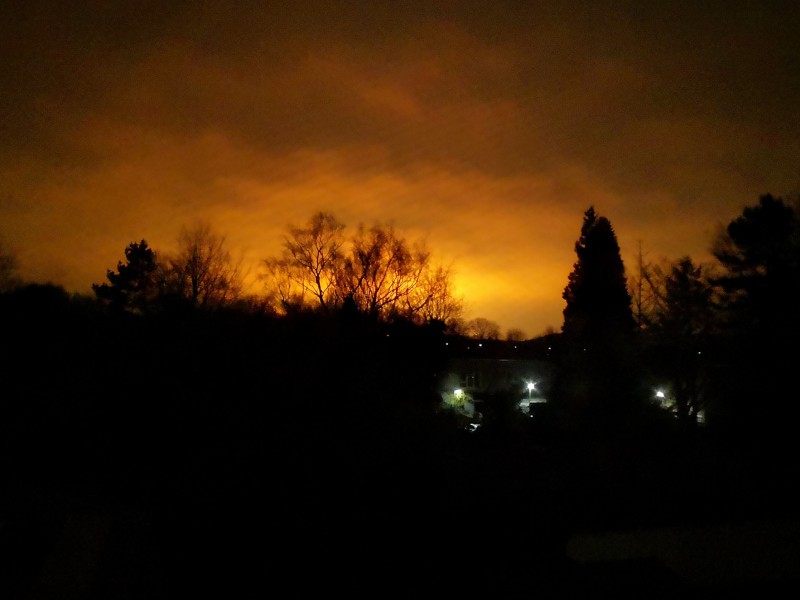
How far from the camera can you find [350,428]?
29.3 ft

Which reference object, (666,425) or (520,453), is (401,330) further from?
(666,425)

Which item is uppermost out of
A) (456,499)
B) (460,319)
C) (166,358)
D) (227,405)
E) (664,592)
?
(460,319)

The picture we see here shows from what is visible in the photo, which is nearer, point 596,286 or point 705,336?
point 705,336

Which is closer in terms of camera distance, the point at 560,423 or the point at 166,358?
the point at 166,358

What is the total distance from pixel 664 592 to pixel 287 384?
18.8ft

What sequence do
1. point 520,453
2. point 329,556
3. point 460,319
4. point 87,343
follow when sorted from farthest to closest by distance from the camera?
point 460,319
point 520,453
point 87,343
point 329,556

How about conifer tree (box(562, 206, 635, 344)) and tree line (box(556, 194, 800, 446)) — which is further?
conifer tree (box(562, 206, 635, 344))

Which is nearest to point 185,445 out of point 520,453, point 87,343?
point 87,343

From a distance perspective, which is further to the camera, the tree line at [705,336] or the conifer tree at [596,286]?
the conifer tree at [596,286]

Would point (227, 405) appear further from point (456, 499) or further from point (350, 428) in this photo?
point (456, 499)

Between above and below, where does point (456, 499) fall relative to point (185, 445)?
below

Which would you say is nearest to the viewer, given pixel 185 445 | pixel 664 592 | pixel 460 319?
pixel 664 592

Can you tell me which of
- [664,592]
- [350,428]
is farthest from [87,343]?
[664,592]

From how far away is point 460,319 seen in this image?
98.7 ft
